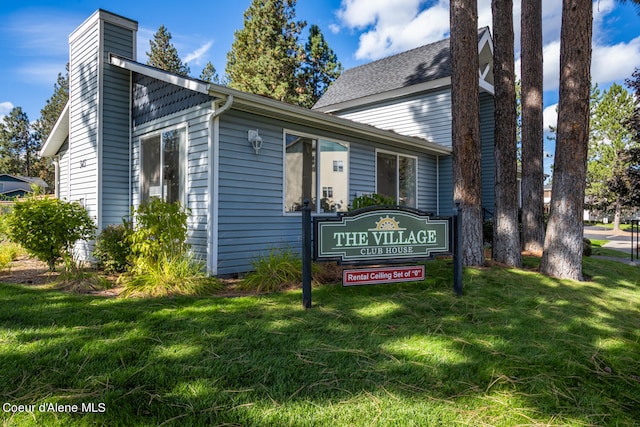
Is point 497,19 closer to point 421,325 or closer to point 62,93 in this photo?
point 421,325

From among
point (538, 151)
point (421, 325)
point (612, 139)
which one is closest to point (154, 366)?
point (421, 325)

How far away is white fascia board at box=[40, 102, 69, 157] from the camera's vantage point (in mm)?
8836

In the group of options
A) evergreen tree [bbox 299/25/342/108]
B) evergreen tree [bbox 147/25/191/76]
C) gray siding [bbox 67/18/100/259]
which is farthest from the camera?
evergreen tree [bbox 147/25/191/76]

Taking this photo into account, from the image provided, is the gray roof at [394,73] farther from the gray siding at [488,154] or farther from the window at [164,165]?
the window at [164,165]

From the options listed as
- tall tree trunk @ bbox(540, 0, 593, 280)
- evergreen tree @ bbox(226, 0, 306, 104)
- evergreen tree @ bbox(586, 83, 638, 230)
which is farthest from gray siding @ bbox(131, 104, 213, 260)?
evergreen tree @ bbox(586, 83, 638, 230)

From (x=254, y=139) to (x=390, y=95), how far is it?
7.23m

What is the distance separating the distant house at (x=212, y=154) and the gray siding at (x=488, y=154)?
1.93m

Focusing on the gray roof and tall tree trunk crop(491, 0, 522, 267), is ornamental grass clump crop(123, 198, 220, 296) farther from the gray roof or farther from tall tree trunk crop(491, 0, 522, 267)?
the gray roof

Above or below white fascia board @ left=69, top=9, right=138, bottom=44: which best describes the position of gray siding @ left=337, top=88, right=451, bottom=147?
below

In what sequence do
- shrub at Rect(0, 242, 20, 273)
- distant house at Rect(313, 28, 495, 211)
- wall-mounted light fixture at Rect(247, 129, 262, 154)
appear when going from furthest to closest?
distant house at Rect(313, 28, 495, 211) → shrub at Rect(0, 242, 20, 273) → wall-mounted light fixture at Rect(247, 129, 262, 154)

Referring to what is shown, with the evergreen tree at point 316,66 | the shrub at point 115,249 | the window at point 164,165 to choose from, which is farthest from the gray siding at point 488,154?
the evergreen tree at point 316,66

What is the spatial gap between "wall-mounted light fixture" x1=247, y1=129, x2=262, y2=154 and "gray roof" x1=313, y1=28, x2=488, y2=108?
6.86m

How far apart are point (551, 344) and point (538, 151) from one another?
5.77 m

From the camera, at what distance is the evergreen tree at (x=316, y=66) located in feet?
77.8
